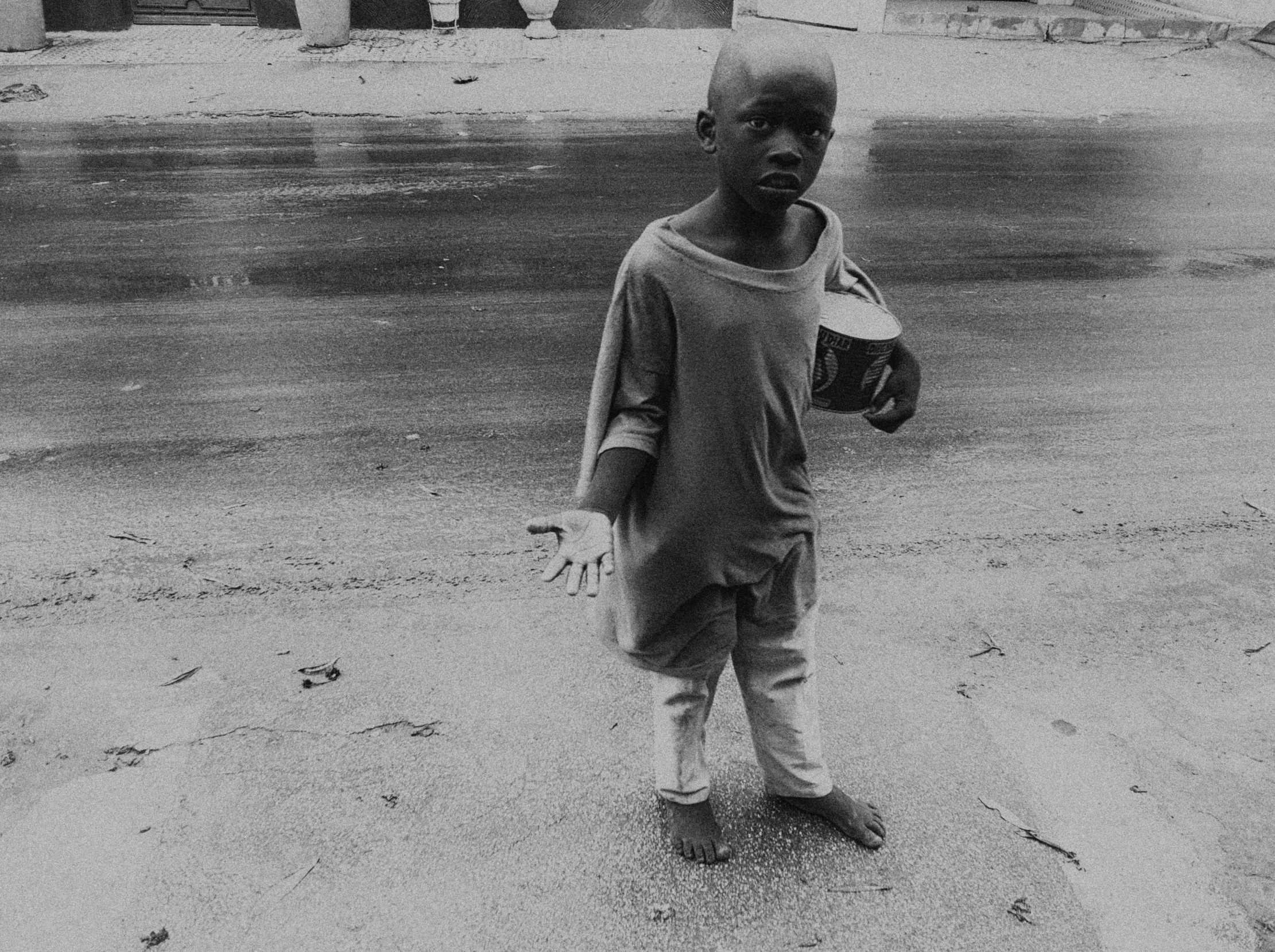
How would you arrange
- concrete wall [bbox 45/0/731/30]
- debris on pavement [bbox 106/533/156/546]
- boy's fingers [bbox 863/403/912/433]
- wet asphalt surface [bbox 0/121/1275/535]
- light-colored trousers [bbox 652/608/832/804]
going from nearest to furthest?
boy's fingers [bbox 863/403/912/433] → light-colored trousers [bbox 652/608/832/804] → debris on pavement [bbox 106/533/156/546] → wet asphalt surface [bbox 0/121/1275/535] → concrete wall [bbox 45/0/731/30]

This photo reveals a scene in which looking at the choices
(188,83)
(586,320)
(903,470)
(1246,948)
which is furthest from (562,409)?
(188,83)

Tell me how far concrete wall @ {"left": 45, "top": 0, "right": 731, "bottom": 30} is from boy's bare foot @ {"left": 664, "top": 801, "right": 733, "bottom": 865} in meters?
15.2

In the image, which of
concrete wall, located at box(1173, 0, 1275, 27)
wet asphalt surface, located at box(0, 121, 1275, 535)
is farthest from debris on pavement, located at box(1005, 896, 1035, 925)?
concrete wall, located at box(1173, 0, 1275, 27)

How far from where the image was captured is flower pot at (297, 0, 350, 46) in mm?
14305

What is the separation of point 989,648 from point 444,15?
47.2 feet

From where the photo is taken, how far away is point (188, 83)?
12.6 metres

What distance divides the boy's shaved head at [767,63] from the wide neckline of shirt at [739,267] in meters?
0.25

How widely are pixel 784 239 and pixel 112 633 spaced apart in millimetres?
2528

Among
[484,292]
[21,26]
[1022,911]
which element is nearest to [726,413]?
[1022,911]

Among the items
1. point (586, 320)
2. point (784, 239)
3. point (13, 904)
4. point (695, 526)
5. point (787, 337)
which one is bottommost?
point (13, 904)

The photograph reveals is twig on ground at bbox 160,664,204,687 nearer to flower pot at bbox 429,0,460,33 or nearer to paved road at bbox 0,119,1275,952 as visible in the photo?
paved road at bbox 0,119,1275,952

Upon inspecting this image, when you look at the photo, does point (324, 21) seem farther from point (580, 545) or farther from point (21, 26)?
point (580, 545)

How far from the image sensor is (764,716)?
104 inches

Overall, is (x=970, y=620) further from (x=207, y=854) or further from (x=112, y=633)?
(x=112, y=633)
